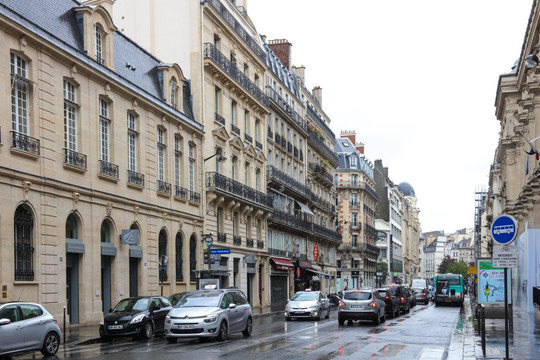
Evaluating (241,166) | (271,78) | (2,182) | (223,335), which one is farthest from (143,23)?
(223,335)

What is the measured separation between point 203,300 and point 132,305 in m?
3.03

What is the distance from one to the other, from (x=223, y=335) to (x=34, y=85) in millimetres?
11078

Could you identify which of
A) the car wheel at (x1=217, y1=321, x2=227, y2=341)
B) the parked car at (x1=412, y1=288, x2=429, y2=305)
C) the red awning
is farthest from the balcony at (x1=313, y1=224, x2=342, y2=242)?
the car wheel at (x1=217, y1=321, x2=227, y2=341)

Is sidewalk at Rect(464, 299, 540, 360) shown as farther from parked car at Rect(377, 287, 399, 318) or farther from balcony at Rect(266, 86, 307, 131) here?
balcony at Rect(266, 86, 307, 131)

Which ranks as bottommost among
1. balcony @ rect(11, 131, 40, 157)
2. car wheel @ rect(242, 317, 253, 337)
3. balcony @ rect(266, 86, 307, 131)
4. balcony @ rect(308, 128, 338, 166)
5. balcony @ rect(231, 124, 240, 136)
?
car wheel @ rect(242, 317, 253, 337)

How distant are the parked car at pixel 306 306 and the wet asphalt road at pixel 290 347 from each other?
6508 millimetres

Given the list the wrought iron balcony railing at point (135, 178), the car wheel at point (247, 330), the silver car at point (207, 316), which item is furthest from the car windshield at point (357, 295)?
the wrought iron balcony railing at point (135, 178)

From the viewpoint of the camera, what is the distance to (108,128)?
99.9 feet

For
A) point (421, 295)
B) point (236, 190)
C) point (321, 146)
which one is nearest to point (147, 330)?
point (236, 190)

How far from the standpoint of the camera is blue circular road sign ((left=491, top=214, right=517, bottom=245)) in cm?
1375

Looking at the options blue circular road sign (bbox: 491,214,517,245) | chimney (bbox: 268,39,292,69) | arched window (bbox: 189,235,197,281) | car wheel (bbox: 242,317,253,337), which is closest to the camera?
blue circular road sign (bbox: 491,214,517,245)

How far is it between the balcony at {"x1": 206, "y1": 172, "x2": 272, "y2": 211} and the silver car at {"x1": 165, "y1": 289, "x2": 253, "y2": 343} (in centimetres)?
1854

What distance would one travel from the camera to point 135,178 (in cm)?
3222

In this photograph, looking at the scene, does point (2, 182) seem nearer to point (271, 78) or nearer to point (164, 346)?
point (164, 346)
